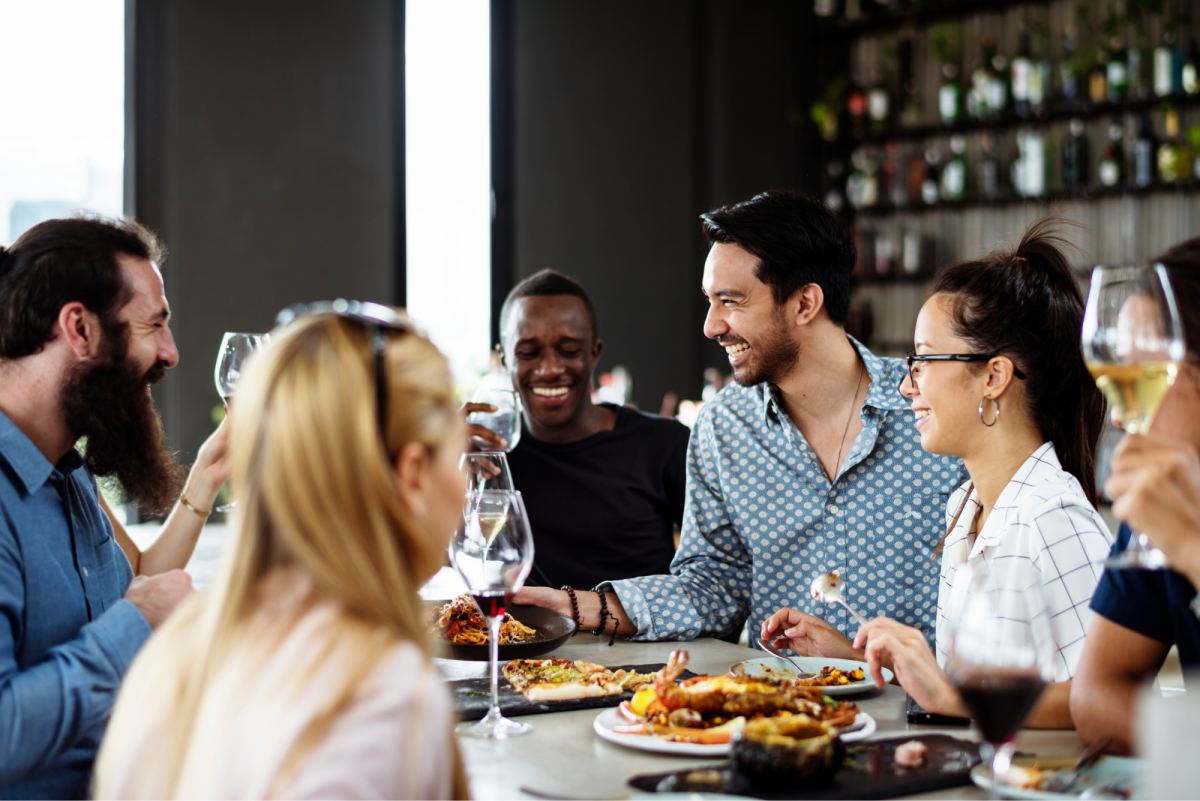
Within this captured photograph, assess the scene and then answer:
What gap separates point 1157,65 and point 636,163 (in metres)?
2.64

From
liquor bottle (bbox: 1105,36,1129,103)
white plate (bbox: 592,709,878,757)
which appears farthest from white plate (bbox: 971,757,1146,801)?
→ liquor bottle (bbox: 1105,36,1129,103)

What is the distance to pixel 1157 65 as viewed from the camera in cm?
515

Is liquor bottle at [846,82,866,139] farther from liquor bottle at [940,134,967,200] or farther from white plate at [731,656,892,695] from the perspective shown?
white plate at [731,656,892,695]

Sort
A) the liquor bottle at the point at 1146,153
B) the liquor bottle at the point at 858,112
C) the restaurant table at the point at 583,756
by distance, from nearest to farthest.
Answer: the restaurant table at the point at 583,756
the liquor bottle at the point at 1146,153
the liquor bottle at the point at 858,112

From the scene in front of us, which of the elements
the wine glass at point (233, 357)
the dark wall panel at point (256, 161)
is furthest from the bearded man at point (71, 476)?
the dark wall panel at point (256, 161)

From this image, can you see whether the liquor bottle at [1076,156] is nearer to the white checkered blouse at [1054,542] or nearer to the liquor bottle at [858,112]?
the liquor bottle at [858,112]

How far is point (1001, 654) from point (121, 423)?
120 cm

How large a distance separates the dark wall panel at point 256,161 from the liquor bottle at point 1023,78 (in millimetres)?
3178

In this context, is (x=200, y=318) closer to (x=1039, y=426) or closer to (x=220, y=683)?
(x=1039, y=426)

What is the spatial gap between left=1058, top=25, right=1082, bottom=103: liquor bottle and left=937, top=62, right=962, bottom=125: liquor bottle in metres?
0.54

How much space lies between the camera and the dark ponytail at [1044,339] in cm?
184

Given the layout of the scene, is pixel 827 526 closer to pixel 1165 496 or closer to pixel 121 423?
pixel 1165 496

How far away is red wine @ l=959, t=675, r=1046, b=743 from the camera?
3.06 feet

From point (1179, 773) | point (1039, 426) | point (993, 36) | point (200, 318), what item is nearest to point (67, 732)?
point (1179, 773)
